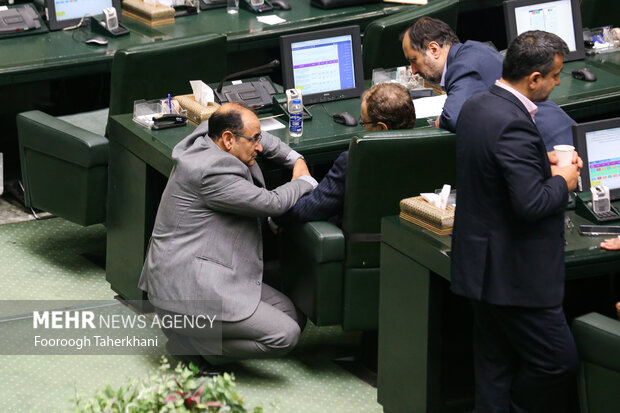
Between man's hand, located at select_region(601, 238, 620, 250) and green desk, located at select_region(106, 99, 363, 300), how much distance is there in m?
1.47

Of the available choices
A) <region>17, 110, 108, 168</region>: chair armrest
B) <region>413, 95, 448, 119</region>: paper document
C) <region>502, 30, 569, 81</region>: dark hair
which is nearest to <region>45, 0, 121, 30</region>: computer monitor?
<region>17, 110, 108, 168</region>: chair armrest

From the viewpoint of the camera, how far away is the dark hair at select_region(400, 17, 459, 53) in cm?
514

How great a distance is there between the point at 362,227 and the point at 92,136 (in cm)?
157

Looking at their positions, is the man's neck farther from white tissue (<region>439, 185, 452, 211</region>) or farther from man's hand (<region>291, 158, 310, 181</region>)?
man's hand (<region>291, 158, 310, 181</region>)

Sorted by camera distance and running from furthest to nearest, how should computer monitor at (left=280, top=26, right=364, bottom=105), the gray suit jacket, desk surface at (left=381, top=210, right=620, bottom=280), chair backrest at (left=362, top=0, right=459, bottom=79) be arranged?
chair backrest at (left=362, top=0, right=459, bottom=79)
computer monitor at (left=280, top=26, right=364, bottom=105)
the gray suit jacket
desk surface at (left=381, top=210, right=620, bottom=280)

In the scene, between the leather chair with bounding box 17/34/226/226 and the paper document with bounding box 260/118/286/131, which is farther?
the leather chair with bounding box 17/34/226/226

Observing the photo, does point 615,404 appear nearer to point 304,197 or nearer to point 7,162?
point 304,197

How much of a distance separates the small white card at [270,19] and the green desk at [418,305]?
297cm

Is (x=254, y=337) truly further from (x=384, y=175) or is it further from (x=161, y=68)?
(x=161, y=68)

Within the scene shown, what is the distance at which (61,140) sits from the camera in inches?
214

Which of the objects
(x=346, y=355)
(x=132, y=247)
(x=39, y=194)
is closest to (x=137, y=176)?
(x=132, y=247)

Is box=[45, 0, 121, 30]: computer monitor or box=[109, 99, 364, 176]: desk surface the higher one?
box=[45, 0, 121, 30]: computer monitor

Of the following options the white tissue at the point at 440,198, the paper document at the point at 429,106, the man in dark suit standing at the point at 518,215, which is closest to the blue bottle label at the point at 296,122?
the paper document at the point at 429,106

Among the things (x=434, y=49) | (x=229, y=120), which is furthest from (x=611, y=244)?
(x=434, y=49)
